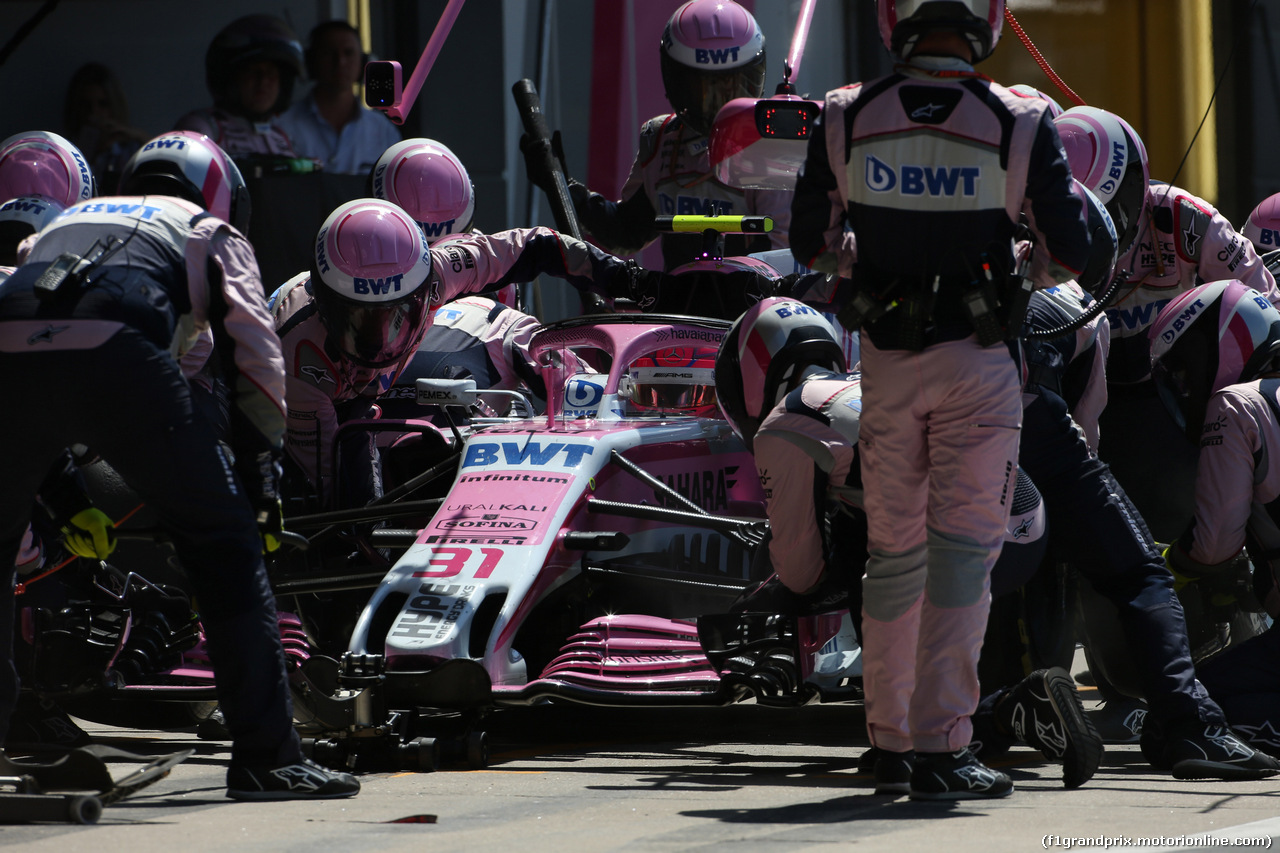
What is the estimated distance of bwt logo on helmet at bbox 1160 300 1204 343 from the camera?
5945 millimetres

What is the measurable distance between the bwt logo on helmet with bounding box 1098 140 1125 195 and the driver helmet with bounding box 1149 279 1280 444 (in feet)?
1.74

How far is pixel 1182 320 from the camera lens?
19.6 feet

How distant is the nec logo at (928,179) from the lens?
14.1ft

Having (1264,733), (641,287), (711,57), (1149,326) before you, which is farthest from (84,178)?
(1264,733)

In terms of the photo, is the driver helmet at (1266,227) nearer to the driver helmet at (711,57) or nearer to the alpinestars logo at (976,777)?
the driver helmet at (711,57)

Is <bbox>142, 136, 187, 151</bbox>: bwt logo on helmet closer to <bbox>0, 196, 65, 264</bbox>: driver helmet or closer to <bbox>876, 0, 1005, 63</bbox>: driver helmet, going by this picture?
<bbox>0, 196, 65, 264</bbox>: driver helmet

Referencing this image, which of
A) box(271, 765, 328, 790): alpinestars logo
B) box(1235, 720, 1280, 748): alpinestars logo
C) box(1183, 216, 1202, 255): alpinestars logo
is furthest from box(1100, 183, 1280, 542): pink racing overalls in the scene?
box(271, 765, 328, 790): alpinestars logo

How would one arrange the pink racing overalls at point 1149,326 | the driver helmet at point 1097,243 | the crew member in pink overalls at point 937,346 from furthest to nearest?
the pink racing overalls at point 1149,326
the driver helmet at point 1097,243
the crew member in pink overalls at point 937,346

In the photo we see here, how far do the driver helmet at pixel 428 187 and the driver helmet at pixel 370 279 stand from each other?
1.66m

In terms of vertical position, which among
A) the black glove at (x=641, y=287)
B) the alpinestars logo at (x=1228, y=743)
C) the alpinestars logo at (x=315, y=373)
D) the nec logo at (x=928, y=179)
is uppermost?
the nec logo at (x=928, y=179)

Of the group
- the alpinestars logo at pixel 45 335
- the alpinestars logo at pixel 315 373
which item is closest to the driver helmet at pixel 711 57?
the alpinestars logo at pixel 315 373

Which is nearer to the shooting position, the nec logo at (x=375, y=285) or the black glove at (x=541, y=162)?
the nec logo at (x=375, y=285)

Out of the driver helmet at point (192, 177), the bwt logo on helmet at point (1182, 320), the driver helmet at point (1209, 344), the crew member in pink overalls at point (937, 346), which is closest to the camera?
the crew member in pink overalls at point (937, 346)

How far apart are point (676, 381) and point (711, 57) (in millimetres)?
1936
